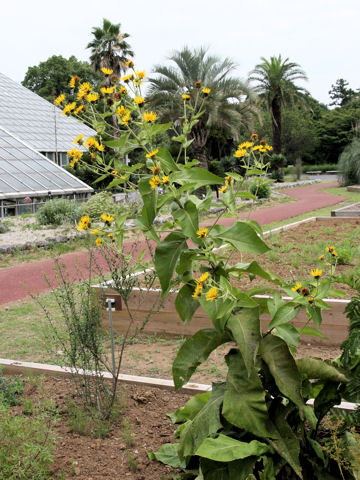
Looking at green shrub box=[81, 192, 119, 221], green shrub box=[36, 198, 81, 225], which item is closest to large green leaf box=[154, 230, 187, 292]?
green shrub box=[81, 192, 119, 221]

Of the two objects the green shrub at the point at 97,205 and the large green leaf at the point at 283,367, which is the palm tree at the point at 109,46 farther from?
the large green leaf at the point at 283,367

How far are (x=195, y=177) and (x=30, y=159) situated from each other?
2105 centimetres

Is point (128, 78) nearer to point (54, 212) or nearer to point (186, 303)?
point (186, 303)

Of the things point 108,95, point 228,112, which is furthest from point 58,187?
point 108,95

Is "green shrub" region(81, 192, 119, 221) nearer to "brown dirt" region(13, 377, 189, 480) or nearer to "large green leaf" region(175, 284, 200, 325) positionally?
"brown dirt" region(13, 377, 189, 480)

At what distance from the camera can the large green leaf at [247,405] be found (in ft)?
7.04

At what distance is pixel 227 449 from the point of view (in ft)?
6.92

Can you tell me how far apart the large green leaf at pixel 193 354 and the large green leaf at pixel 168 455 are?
0.48 metres

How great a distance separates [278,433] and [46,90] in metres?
58.0

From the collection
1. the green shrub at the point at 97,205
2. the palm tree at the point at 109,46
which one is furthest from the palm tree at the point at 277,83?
the green shrub at the point at 97,205

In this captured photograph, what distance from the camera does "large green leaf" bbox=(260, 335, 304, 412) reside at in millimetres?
2133

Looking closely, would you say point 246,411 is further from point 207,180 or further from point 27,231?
point 27,231

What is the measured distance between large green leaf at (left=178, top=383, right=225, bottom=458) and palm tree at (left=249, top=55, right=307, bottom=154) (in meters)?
35.3

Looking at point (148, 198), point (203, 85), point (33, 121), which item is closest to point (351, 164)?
point (203, 85)
